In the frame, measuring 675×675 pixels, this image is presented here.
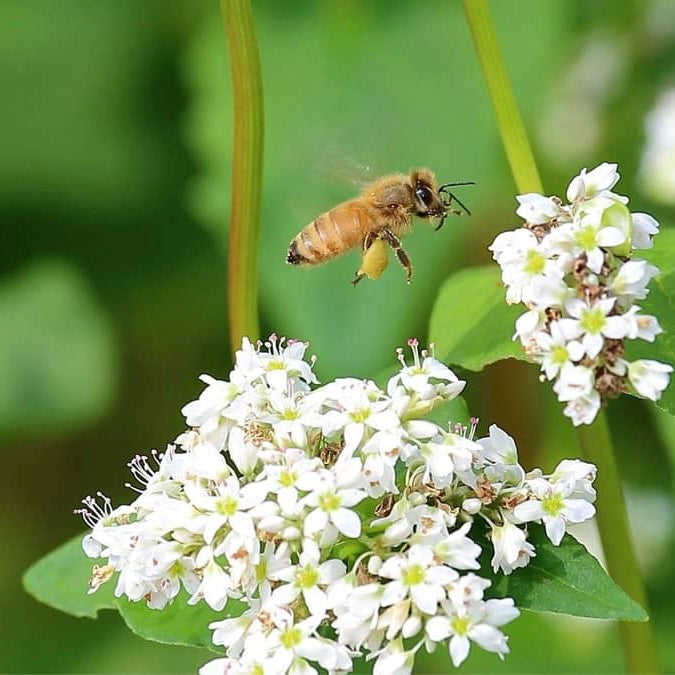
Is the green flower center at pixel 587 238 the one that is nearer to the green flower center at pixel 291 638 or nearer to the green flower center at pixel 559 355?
the green flower center at pixel 559 355

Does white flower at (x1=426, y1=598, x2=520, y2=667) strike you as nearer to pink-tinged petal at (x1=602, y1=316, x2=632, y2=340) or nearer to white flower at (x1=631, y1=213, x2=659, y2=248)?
pink-tinged petal at (x1=602, y1=316, x2=632, y2=340)

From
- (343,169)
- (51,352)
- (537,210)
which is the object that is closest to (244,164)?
(343,169)

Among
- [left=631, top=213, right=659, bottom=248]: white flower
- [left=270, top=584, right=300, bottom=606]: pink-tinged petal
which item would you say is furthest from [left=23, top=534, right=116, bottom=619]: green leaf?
[left=631, top=213, right=659, bottom=248]: white flower

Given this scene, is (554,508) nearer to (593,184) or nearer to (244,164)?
(593,184)

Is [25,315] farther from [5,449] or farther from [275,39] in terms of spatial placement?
[275,39]

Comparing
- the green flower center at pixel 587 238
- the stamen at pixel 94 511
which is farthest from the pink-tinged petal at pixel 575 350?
the stamen at pixel 94 511

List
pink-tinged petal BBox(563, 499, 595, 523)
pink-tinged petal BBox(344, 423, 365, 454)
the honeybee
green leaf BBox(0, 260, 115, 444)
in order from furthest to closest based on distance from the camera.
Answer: green leaf BBox(0, 260, 115, 444) < the honeybee < pink-tinged petal BBox(563, 499, 595, 523) < pink-tinged petal BBox(344, 423, 365, 454)

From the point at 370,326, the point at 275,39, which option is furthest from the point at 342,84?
the point at 370,326
